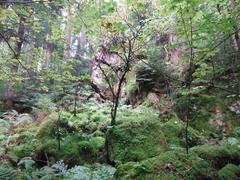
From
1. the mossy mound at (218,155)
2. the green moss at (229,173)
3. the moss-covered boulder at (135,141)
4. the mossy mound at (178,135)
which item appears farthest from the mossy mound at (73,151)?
the green moss at (229,173)

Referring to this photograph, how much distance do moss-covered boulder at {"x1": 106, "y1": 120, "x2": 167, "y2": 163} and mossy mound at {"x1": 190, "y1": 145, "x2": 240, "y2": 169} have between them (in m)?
0.96

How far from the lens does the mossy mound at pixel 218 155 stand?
4.52m

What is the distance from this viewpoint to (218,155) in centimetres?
464

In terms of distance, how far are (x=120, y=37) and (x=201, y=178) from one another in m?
3.09

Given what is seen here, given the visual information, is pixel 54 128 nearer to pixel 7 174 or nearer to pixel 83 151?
pixel 83 151

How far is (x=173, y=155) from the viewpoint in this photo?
13.2ft

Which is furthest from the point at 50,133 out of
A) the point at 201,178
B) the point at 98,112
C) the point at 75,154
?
the point at 201,178

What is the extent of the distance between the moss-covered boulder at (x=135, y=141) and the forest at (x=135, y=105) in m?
0.02

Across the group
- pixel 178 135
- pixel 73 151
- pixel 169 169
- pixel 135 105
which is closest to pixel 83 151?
pixel 73 151

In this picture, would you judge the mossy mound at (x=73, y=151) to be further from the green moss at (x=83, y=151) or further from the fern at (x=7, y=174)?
the fern at (x=7, y=174)

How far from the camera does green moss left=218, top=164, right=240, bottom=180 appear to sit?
3.91 metres

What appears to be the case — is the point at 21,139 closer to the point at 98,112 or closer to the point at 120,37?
the point at 98,112

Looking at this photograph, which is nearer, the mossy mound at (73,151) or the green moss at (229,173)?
the green moss at (229,173)

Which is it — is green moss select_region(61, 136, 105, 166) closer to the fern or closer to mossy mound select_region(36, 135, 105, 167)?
mossy mound select_region(36, 135, 105, 167)
